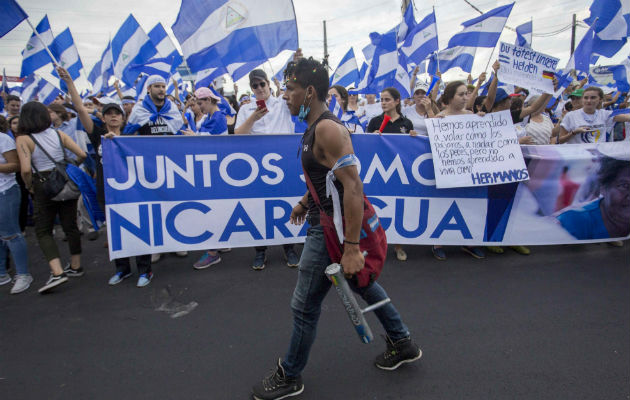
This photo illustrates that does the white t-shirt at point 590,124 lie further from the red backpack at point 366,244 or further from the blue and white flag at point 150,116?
the blue and white flag at point 150,116

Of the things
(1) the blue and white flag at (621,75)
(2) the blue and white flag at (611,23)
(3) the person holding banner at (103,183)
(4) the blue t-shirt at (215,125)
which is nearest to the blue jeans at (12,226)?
(3) the person holding banner at (103,183)

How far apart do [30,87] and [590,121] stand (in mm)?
10745

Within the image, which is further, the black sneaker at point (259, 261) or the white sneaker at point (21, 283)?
the black sneaker at point (259, 261)

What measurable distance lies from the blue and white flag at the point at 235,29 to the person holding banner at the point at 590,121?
414cm

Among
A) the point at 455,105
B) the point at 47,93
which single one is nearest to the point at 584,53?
the point at 455,105

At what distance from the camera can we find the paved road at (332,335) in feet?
7.62

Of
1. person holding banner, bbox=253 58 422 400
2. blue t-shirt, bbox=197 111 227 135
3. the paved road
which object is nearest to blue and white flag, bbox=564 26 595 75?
the paved road

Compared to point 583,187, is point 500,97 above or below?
above

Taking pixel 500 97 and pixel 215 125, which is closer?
pixel 500 97

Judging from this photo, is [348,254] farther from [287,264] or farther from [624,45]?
[624,45]

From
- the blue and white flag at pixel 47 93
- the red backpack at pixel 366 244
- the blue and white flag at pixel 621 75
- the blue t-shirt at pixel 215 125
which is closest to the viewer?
the red backpack at pixel 366 244

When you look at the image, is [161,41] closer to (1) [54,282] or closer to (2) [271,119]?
(2) [271,119]

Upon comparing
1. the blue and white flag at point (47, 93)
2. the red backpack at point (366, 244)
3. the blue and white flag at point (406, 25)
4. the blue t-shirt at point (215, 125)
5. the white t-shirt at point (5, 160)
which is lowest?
the red backpack at point (366, 244)

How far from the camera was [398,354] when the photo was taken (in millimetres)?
2432
